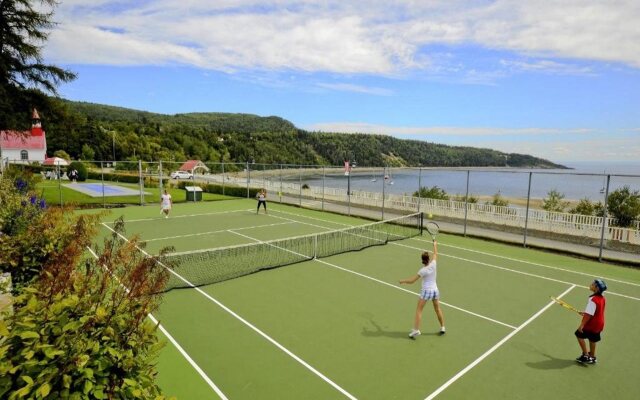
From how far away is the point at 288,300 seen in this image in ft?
32.4

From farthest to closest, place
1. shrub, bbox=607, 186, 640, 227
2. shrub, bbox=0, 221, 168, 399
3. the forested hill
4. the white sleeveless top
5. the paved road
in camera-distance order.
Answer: the forested hill < shrub, bbox=607, 186, 640, 227 < the paved road < the white sleeveless top < shrub, bbox=0, 221, 168, 399

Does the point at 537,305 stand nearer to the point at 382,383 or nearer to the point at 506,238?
the point at 382,383

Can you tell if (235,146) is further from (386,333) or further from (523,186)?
(386,333)

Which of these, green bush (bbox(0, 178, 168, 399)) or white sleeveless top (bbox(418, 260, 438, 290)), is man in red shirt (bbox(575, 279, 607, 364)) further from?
green bush (bbox(0, 178, 168, 399))

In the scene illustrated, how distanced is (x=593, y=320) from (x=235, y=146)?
442ft

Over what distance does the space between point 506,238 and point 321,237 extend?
335 inches

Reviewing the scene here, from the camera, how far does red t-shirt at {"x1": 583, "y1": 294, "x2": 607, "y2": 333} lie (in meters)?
6.77

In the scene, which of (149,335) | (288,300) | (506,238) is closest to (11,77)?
(288,300)

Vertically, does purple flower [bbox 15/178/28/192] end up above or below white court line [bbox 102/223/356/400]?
above

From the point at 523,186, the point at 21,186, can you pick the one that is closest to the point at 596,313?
the point at 21,186

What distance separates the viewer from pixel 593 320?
6.83 meters

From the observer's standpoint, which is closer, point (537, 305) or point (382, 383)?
point (382, 383)

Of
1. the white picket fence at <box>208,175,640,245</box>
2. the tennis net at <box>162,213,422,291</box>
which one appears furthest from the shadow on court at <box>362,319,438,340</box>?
the white picket fence at <box>208,175,640,245</box>

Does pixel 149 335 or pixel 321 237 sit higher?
pixel 149 335
